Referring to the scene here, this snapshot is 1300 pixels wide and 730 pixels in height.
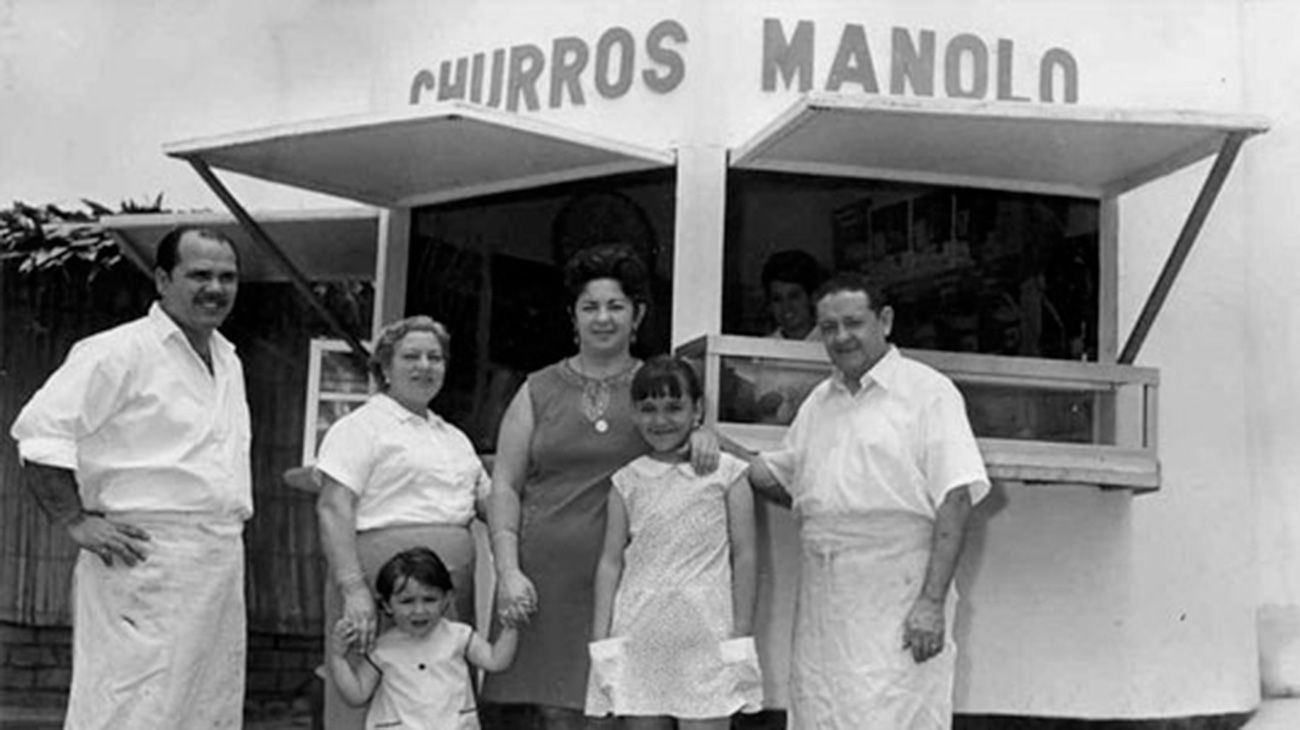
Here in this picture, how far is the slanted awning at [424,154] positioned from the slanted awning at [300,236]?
589 mm

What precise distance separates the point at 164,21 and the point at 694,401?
4.85 m

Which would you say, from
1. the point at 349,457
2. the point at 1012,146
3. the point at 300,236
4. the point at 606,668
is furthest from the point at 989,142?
the point at 300,236

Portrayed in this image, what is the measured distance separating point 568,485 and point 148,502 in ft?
3.35

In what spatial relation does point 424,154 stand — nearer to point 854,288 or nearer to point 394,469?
point 394,469

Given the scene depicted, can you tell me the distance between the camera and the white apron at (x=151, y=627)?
3.78 metres

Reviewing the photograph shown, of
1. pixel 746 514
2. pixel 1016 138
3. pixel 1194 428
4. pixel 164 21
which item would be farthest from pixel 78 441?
pixel 164 21

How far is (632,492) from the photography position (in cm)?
405

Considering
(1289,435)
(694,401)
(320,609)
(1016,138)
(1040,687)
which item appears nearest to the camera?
(694,401)

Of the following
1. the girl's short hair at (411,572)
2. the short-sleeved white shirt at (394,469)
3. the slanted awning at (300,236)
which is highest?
the slanted awning at (300,236)

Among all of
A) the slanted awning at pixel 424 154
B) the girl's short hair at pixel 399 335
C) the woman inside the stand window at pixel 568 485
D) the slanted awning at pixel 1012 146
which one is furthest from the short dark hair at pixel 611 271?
the slanted awning at pixel 424 154

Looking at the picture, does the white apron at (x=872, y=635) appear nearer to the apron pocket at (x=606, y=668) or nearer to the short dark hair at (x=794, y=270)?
the apron pocket at (x=606, y=668)

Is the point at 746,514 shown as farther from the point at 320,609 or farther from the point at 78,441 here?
the point at 320,609

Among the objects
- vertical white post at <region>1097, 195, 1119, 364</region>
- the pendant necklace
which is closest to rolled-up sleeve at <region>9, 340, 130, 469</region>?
the pendant necklace

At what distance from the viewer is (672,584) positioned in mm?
3998
